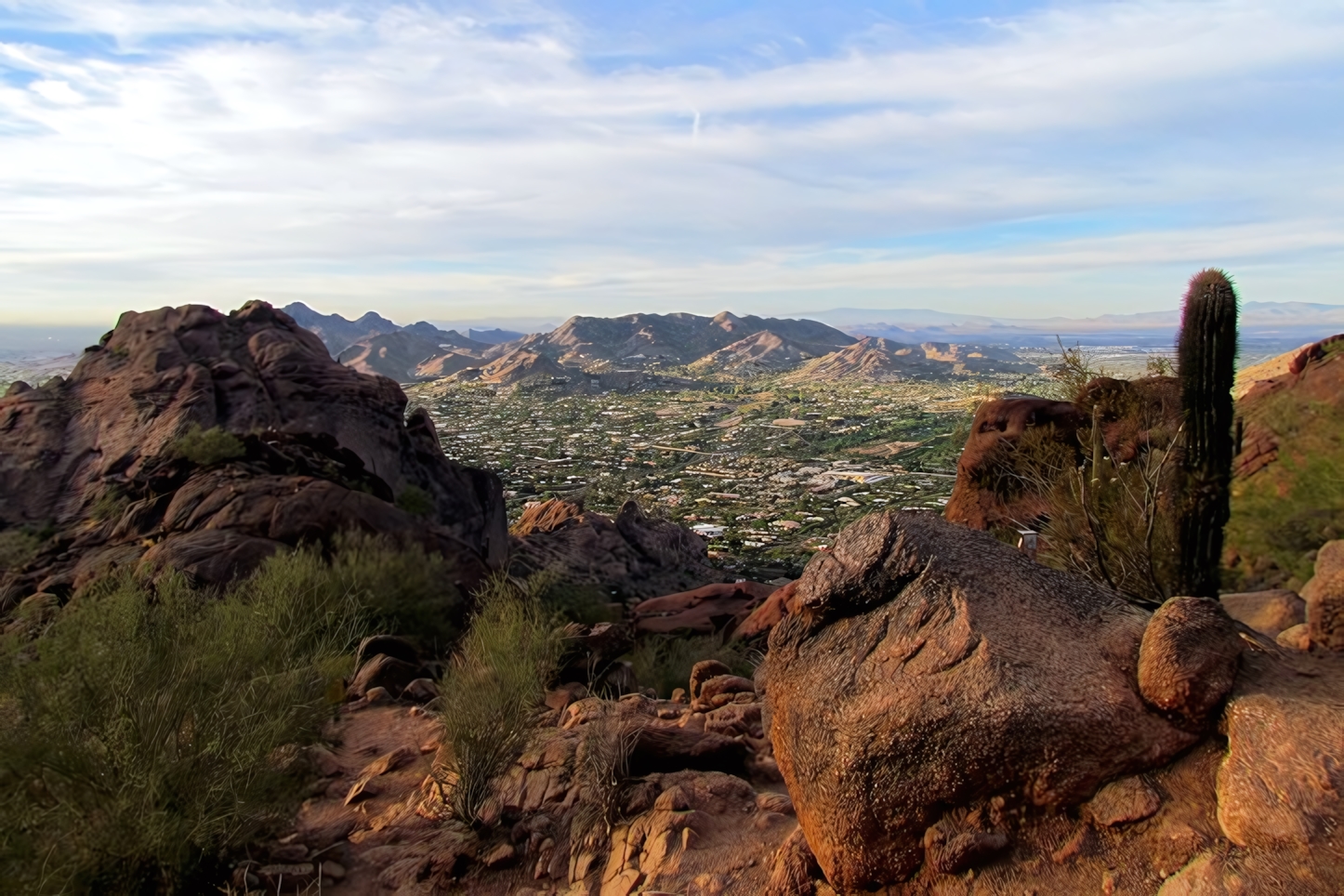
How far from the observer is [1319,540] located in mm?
14234

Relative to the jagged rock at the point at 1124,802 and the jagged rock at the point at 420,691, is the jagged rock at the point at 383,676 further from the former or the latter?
the jagged rock at the point at 1124,802

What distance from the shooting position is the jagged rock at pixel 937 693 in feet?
14.3

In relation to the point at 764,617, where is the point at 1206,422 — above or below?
above

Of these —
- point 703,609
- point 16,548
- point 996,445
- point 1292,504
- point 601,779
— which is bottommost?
point 703,609

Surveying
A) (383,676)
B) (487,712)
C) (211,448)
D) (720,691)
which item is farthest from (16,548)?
(720,691)

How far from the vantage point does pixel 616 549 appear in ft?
115

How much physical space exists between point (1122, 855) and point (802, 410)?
425ft

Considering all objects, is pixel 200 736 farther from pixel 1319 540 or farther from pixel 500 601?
pixel 1319 540

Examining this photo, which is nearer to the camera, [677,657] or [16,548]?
[677,657]

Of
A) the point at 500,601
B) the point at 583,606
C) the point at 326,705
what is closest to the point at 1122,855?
the point at 326,705

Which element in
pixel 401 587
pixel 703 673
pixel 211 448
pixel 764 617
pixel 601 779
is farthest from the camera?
pixel 211 448

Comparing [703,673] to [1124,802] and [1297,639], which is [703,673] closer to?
[1297,639]

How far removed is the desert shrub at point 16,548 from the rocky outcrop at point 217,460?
0.53 meters

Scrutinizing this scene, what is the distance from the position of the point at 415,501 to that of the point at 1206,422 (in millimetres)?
24965
